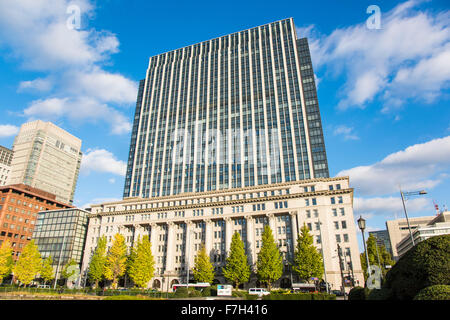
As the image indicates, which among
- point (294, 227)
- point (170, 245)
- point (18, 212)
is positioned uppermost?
point (18, 212)

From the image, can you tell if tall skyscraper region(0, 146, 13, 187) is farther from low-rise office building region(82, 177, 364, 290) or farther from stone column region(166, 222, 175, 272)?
stone column region(166, 222, 175, 272)

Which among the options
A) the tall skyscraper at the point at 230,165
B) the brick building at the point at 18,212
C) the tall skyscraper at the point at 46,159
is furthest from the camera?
the tall skyscraper at the point at 46,159

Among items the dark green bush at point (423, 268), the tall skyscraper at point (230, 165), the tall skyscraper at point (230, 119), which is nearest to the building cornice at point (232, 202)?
the tall skyscraper at point (230, 165)

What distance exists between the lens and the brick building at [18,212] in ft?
304

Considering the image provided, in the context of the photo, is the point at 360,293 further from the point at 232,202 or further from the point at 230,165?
the point at 230,165

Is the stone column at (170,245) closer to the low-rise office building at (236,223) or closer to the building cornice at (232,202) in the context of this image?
the low-rise office building at (236,223)

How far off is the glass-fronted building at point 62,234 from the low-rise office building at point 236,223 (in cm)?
437

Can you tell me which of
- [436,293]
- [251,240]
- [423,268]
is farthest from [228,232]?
[436,293]

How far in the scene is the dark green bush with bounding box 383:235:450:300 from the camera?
37.7 feet

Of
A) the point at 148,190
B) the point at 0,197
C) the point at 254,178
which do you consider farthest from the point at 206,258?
the point at 0,197

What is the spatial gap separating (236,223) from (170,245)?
20.2 meters

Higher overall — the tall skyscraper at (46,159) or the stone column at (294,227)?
the tall skyscraper at (46,159)

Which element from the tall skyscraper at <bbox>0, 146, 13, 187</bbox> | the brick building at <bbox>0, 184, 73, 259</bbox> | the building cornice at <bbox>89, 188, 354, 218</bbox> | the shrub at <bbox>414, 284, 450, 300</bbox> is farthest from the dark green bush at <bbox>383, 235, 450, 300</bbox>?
the tall skyscraper at <bbox>0, 146, 13, 187</bbox>

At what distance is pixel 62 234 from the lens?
9075cm
